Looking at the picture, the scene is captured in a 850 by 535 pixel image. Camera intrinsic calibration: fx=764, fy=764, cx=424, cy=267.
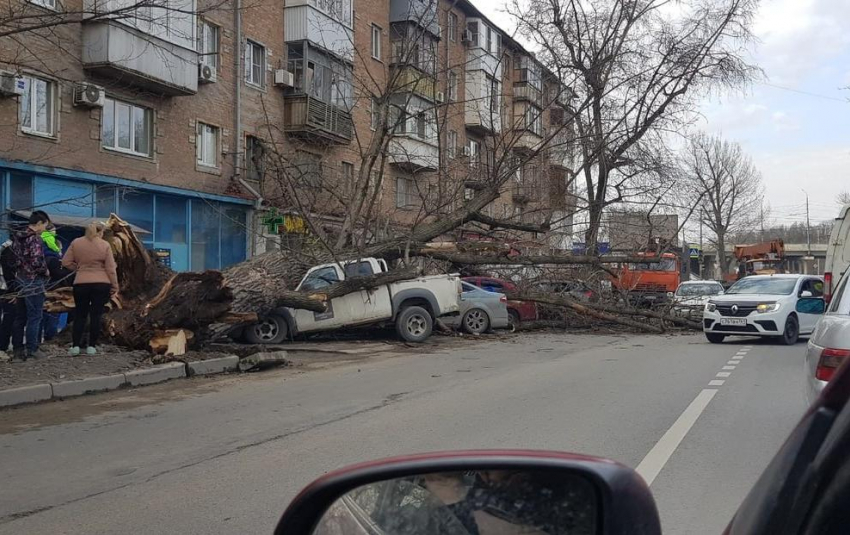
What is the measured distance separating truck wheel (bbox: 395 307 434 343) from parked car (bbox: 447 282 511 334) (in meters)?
2.25

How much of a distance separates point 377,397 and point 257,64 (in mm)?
17921

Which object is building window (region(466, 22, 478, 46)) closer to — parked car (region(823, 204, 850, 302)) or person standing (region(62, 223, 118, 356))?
parked car (region(823, 204, 850, 302))

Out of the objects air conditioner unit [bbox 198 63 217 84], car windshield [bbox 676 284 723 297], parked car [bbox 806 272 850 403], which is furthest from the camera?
car windshield [bbox 676 284 723 297]

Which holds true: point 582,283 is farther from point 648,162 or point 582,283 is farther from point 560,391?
point 560,391

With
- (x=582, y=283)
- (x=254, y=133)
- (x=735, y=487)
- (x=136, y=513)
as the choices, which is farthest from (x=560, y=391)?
(x=254, y=133)

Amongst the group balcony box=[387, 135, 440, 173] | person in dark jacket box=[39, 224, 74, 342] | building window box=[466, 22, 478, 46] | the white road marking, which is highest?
building window box=[466, 22, 478, 46]

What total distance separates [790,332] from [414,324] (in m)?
8.41

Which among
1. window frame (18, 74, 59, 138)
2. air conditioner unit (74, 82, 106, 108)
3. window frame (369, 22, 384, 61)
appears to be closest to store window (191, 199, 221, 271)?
air conditioner unit (74, 82, 106, 108)

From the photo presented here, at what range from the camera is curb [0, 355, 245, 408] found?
29.4ft

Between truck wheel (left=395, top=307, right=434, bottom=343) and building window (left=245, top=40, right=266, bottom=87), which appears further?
building window (left=245, top=40, right=266, bottom=87)

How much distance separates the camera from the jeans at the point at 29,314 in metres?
10.3

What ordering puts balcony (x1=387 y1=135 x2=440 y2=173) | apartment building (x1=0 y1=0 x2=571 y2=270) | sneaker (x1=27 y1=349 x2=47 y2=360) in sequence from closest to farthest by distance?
sneaker (x1=27 y1=349 x2=47 y2=360)
apartment building (x1=0 y1=0 x2=571 y2=270)
balcony (x1=387 y1=135 x2=440 y2=173)

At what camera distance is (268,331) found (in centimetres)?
1582

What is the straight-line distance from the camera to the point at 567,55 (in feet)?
91.2
